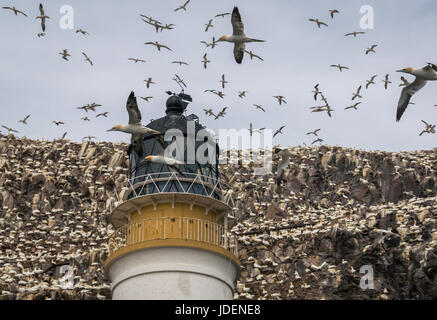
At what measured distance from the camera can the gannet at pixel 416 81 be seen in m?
19.0

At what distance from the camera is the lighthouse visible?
18156 millimetres

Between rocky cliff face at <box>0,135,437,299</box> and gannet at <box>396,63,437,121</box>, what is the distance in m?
19.6

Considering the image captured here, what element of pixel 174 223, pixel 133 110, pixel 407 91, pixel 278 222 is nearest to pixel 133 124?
pixel 133 110

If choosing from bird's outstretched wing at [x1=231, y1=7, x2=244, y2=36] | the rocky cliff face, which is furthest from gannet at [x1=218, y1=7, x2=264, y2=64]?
the rocky cliff face

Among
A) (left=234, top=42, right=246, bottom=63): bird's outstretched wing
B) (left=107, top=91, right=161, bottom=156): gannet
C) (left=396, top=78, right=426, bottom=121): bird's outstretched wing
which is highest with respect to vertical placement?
(left=234, top=42, right=246, bottom=63): bird's outstretched wing

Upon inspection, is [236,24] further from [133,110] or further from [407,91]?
[407,91]

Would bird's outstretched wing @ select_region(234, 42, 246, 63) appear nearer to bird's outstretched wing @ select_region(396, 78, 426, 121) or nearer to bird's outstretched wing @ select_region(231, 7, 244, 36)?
bird's outstretched wing @ select_region(231, 7, 244, 36)

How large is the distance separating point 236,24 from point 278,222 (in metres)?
36.0

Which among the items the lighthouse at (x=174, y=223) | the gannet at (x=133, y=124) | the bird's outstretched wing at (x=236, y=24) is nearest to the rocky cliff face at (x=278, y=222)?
the lighthouse at (x=174, y=223)

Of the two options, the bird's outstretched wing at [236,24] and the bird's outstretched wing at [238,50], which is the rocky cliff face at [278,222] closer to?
the bird's outstretched wing at [238,50]

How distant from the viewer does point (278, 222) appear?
179ft
